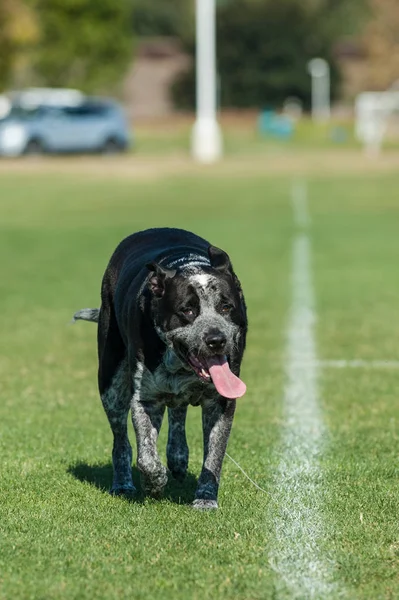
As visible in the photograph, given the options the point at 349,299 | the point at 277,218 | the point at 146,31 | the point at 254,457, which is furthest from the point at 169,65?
the point at 254,457

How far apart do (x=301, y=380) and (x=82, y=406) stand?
6.63 ft

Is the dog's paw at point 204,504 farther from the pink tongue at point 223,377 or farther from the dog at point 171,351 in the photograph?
the pink tongue at point 223,377

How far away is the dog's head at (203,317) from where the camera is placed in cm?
620

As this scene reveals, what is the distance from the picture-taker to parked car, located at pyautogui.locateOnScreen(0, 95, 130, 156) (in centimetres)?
5259

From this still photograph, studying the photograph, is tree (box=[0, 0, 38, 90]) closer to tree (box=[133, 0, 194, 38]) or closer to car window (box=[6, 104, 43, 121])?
car window (box=[6, 104, 43, 121])

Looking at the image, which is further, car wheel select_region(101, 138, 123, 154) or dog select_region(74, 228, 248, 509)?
car wheel select_region(101, 138, 123, 154)

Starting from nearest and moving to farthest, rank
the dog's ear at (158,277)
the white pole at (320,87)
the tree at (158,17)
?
the dog's ear at (158,277) < the white pole at (320,87) < the tree at (158,17)

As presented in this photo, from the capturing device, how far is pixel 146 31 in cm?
13312

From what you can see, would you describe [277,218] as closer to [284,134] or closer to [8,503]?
[8,503]

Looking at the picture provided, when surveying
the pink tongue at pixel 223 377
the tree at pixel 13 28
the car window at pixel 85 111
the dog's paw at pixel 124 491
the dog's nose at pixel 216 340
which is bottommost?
the car window at pixel 85 111

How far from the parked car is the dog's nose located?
154 ft

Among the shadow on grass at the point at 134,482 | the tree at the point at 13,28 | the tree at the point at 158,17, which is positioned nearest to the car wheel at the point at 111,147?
the tree at the point at 13,28

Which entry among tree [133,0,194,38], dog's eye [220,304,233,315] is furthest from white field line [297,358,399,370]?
tree [133,0,194,38]

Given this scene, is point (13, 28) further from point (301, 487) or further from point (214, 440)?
point (214, 440)
